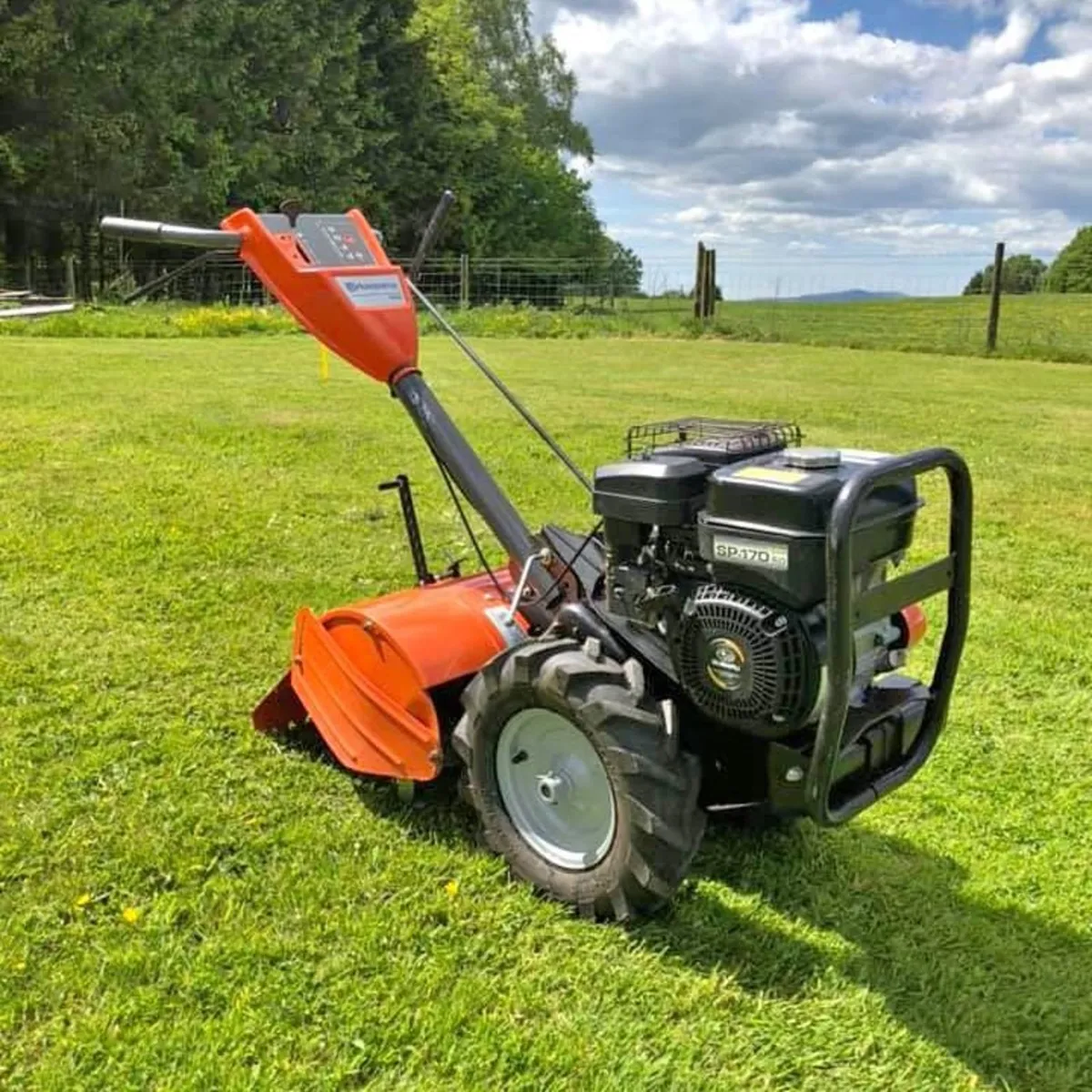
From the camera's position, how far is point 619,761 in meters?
2.33

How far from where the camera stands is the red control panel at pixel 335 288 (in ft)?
10.4

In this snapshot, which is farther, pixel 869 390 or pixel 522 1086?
pixel 869 390

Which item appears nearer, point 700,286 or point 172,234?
point 172,234

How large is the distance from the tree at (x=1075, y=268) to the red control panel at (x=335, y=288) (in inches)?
1602

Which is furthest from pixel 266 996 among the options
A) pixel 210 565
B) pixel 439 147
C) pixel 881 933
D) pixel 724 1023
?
pixel 439 147

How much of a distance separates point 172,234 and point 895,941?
258cm

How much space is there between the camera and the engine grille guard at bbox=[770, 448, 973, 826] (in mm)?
1970

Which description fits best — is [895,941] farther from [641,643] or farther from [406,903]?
[406,903]

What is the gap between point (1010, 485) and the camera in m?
7.72

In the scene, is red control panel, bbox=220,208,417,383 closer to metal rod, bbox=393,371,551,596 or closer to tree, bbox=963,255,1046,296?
metal rod, bbox=393,371,551,596

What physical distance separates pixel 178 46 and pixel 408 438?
2498 centimetres

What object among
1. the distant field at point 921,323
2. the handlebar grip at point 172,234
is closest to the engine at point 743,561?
the handlebar grip at point 172,234

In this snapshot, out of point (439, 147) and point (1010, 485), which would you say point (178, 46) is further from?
point (1010, 485)

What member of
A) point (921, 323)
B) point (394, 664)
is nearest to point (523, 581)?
point (394, 664)
